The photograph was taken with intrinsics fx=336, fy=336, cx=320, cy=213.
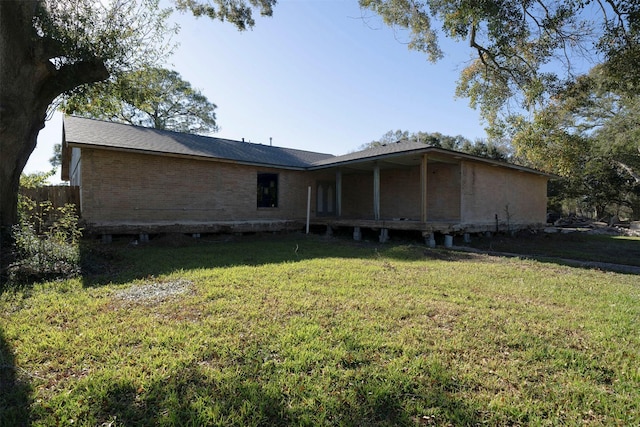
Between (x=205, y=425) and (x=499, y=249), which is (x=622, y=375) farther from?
(x=499, y=249)

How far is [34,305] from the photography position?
441 centimetres

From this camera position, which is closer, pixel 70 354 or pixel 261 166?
pixel 70 354

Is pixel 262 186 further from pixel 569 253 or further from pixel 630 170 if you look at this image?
pixel 630 170

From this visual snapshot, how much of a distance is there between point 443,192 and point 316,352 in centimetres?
1169

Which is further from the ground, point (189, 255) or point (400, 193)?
point (400, 193)

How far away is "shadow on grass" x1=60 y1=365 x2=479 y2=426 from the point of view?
2.29 m

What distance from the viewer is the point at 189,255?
8.59m

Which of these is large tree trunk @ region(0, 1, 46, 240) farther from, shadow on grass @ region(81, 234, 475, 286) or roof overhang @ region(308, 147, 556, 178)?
roof overhang @ region(308, 147, 556, 178)

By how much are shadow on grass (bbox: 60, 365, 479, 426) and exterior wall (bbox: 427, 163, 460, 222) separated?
11.3 metres

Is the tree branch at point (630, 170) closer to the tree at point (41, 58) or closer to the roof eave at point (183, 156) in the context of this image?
the roof eave at point (183, 156)

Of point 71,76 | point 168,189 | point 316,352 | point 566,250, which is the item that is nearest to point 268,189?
point 168,189

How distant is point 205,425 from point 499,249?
11513 millimetres

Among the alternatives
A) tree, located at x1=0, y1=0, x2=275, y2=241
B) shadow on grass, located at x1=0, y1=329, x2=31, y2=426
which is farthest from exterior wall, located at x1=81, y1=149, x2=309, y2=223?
shadow on grass, located at x1=0, y1=329, x2=31, y2=426

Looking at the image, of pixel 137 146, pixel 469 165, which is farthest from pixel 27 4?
pixel 469 165
